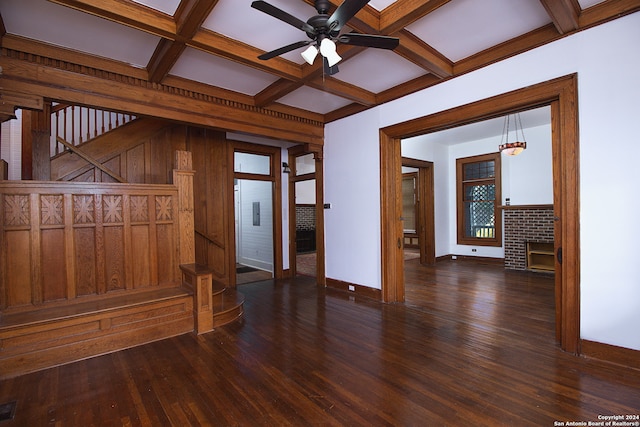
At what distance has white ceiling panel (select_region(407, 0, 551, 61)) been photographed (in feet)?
8.32

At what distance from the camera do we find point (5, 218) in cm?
289

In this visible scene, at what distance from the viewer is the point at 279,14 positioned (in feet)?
6.34

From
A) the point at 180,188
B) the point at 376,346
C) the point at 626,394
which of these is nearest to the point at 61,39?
the point at 180,188

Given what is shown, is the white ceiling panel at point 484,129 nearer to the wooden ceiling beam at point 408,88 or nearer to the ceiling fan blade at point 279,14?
the wooden ceiling beam at point 408,88

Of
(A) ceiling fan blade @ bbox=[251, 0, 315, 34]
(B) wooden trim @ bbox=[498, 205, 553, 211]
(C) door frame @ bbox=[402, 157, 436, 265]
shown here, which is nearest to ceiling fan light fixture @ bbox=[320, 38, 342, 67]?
(A) ceiling fan blade @ bbox=[251, 0, 315, 34]

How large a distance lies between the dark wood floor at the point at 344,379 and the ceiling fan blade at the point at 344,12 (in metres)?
2.58

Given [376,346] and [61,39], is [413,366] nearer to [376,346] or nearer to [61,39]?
Result: [376,346]

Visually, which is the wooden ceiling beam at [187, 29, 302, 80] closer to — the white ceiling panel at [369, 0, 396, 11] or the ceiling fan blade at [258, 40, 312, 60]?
the ceiling fan blade at [258, 40, 312, 60]

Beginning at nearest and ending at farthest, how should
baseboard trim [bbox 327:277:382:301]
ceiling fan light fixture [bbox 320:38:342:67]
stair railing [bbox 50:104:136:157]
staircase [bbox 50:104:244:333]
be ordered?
ceiling fan light fixture [bbox 320:38:342:67], staircase [bbox 50:104:244:333], stair railing [bbox 50:104:136:157], baseboard trim [bbox 327:277:382:301]

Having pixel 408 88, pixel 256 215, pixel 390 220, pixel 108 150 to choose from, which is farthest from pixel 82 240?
pixel 408 88

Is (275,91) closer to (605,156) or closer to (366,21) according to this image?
(366,21)

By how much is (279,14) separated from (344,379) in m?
2.67

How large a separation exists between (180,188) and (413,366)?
3.24 meters

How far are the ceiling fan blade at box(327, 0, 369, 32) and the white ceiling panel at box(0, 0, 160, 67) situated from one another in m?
1.87
